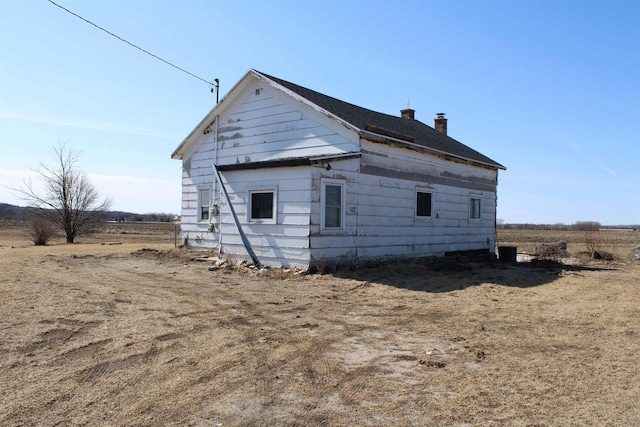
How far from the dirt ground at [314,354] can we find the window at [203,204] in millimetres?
6066

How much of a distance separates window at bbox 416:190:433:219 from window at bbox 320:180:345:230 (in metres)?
3.51

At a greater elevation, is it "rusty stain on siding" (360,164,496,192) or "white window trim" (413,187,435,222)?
"rusty stain on siding" (360,164,496,192)

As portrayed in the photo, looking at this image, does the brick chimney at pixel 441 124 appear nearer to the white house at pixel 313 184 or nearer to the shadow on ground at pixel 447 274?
the white house at pixel 313 184

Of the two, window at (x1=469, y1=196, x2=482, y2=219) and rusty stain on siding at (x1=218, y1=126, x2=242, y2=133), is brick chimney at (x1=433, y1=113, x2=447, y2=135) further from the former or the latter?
rusty stain on siding at (x1=218, y1=126, x2=242, y2=133)

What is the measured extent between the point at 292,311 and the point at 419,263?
7224 mm

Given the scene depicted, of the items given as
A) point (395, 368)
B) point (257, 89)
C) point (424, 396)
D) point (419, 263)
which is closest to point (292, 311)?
point (395, 368)

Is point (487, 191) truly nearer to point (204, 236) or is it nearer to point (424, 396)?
point (204, 236)

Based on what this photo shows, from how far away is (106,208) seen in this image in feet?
115

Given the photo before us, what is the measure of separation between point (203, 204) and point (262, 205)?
14.6ft

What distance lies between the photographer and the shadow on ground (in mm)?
11188

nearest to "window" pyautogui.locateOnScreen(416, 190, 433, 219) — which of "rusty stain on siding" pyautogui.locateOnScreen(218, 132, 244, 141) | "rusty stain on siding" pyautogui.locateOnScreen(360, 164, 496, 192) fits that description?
"rusty stain on siding" pyautogui.locateOnScreen(360, 164, 496, 192)

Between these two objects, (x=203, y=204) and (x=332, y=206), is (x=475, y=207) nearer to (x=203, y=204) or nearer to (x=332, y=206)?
(x=332, y=206)

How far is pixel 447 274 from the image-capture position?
12.9 m

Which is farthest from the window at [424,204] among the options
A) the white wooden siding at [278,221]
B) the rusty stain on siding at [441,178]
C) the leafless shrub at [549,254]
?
the leafless shrub at [549,254]
